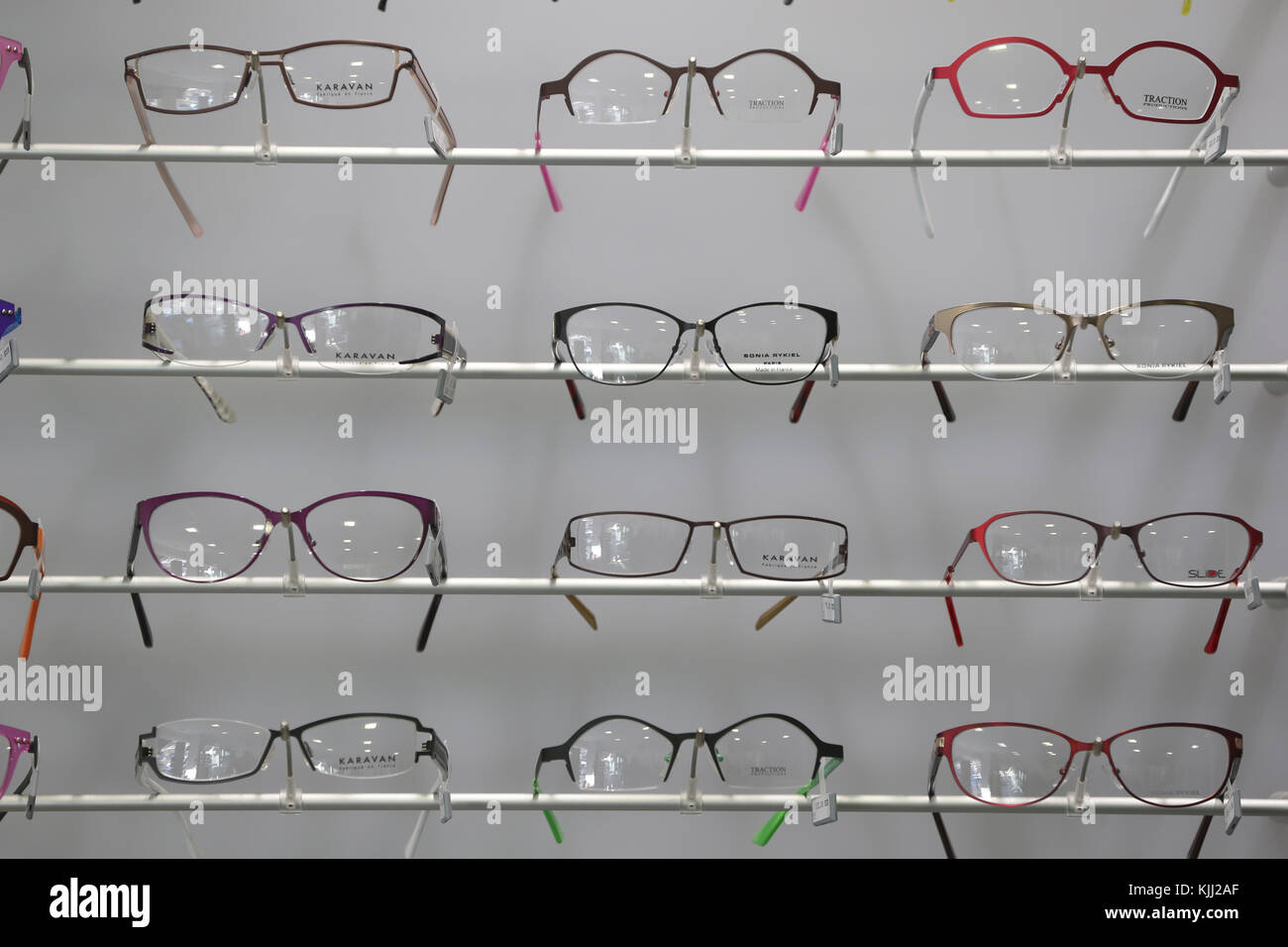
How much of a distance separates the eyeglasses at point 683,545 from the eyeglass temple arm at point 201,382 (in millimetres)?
487

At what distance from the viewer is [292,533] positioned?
1.25 meters

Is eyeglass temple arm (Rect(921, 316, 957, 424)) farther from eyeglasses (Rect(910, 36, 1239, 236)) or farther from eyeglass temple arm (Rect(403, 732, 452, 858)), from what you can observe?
eyeglass temple arm (Rect(403, 732, 452, 858))

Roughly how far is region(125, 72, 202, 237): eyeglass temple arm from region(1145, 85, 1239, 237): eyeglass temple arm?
1260mm

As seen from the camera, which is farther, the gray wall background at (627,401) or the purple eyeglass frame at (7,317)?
the gray wall background at (627,401)

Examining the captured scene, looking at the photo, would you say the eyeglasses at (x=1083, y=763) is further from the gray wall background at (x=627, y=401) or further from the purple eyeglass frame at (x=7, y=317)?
the purple eyeglass frame at (x=7, y=317)

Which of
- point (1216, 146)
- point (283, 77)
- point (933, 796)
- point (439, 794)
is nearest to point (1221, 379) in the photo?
point (1216, 146)

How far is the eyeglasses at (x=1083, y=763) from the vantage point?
4.23 feet

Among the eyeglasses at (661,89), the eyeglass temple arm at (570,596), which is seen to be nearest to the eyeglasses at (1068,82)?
the eyeglasses at (661,89)

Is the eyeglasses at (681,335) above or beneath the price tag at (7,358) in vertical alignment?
above

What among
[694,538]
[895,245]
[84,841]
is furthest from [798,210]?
[84,841]

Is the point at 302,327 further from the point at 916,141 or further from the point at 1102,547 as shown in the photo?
the point at 1102,547

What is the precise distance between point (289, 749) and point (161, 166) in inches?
29.4

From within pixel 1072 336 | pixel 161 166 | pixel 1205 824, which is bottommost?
pixel 1205 824
